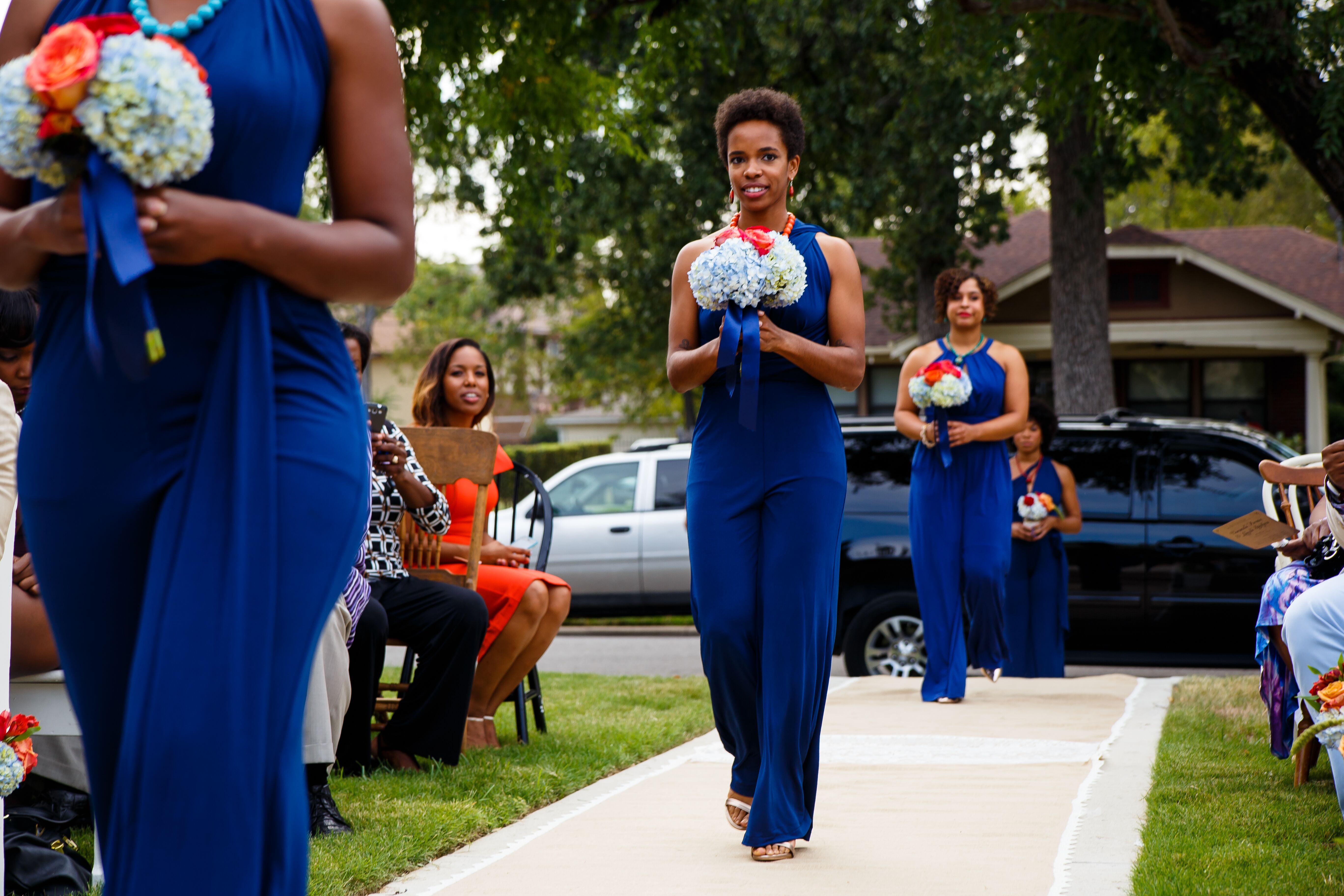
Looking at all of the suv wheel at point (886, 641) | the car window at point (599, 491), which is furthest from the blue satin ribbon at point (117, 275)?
the car window at point (599, 491)

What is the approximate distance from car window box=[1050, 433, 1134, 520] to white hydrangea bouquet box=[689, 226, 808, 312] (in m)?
6.49

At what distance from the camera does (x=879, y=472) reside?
1094 centimetres

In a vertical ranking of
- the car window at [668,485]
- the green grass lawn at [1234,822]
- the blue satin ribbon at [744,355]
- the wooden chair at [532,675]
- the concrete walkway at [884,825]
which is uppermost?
the blue satin ribbon at [744,355]

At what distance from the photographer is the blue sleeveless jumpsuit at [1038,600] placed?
9602 mm

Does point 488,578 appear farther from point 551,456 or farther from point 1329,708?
point 551,456

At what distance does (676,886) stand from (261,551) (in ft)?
8.55

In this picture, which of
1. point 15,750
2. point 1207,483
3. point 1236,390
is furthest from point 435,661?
point 1236,390

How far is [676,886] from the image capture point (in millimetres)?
4168

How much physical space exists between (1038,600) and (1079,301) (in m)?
9.98

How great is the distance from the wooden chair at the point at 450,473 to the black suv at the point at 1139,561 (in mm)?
4572

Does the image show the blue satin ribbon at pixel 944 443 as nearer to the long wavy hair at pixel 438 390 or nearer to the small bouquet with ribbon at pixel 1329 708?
the long wavy hair at pixel 438 390

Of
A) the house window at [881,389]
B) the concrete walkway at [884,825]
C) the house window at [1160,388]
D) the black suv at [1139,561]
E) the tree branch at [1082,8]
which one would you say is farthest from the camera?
the house window at [881,389]

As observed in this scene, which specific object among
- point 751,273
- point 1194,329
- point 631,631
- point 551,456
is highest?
point 1194,329

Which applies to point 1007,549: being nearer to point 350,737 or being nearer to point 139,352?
point 350,737
